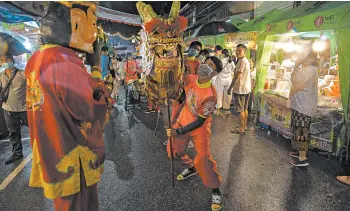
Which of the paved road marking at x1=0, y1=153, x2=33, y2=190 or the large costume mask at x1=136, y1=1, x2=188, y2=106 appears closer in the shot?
the large costume mask at x1=136, y1=1, x2=188, y2=106

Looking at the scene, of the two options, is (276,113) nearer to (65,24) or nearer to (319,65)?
(319,65)

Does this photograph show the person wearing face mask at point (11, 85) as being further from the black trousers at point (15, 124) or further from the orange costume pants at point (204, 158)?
the orange costume pants at point (204, 158)

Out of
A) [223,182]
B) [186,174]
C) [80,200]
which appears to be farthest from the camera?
[186,174]

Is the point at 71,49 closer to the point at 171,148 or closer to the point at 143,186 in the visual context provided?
the point at 171,148

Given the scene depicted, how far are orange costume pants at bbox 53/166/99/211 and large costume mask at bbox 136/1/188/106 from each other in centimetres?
170

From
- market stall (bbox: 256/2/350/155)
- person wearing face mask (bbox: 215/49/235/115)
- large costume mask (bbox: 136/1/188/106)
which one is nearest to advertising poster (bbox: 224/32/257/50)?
person wearing face mask (bbox: 215/49/235/115)

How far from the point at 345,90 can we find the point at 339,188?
1.60 metres

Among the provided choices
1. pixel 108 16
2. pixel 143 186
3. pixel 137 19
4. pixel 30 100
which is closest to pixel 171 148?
pixel 143 186

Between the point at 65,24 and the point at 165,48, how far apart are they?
1685mm

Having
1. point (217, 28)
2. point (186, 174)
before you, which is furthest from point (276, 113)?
point (217, 28)

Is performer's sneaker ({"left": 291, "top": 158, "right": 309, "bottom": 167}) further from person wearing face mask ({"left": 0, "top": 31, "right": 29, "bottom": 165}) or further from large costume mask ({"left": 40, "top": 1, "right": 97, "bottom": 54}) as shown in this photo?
person wearing face mask ({"left": 0, "top": 31, "right": 29, "bottom": 165})

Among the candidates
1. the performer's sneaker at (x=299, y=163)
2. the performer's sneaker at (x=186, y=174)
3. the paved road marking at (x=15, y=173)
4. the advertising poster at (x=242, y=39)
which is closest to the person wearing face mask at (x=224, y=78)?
the advertising poster at (x=242, y=39)

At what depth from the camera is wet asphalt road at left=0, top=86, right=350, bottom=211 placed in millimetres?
3068

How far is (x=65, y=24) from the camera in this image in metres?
1.60
